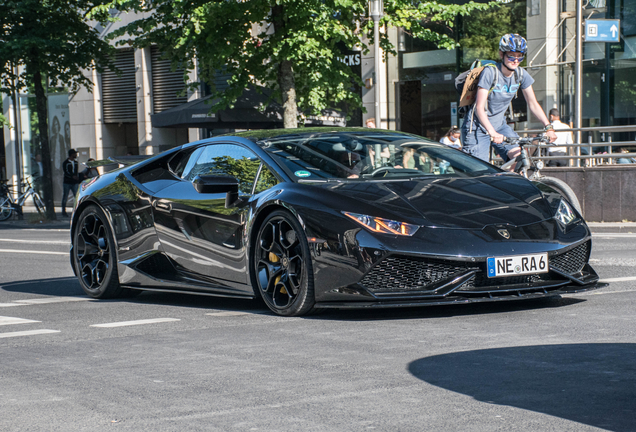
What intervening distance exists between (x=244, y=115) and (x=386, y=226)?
14639 millimetres

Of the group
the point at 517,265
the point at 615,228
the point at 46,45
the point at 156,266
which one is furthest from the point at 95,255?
the point at 46,45

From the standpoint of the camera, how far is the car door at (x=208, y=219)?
6.59 m

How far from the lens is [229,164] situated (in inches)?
277

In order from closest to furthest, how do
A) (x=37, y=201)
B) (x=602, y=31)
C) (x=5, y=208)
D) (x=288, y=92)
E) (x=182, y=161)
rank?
(x=182, y=161) → (x=602, y=31) → (x=288, y=92) → (x=5, y=208) → (x=37, y=201)

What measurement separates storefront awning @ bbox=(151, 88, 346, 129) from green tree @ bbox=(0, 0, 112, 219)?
4027 millimetres

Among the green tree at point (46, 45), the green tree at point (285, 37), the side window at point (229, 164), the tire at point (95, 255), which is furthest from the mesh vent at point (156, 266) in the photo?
the green tree at point (46, 45)

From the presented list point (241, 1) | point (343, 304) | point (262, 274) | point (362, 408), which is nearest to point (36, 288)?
point (262, 274)

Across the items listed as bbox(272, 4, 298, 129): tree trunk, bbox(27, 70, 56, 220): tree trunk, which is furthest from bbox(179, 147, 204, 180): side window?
bbox(27, 70, 56, 220): tree trunk

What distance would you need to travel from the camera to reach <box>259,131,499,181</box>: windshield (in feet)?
21.5

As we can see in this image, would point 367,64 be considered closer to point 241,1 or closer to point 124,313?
point 241,1

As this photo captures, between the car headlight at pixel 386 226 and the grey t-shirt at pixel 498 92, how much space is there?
4225 millimetres

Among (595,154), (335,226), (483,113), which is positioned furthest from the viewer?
(595,154)

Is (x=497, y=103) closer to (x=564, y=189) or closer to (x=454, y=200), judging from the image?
(x=564, y=189)

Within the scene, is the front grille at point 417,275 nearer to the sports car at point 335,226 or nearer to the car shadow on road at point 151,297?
the sports car at point 335,226
